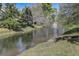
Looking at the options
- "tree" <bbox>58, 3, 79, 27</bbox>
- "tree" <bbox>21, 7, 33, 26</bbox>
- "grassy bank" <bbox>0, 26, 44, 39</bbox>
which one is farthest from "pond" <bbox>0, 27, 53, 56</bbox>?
"tree" <bbox>58, 3, 79, 27</bbox>

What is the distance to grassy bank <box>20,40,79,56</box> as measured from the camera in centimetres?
359

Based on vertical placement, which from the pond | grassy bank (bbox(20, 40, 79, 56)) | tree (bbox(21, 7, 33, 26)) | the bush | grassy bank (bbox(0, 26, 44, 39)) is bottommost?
grassy bank (bbox(20, 40, 79, 56))

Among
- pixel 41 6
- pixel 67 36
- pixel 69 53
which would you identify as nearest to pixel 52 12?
pixel 41 6

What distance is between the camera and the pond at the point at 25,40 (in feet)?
12.1

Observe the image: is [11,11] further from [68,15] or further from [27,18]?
[68,15]

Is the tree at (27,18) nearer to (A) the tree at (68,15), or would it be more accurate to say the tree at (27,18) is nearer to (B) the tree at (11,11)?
(B) the tree at (11,11)

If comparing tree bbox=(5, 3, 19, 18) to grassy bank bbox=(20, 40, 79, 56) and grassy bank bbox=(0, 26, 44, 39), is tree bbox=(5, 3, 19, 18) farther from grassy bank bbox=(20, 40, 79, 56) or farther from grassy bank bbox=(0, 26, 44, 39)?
grassy bank bbox=(20, 40, 79, 56)

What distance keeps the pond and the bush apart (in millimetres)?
151

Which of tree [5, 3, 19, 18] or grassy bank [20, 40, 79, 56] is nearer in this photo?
grassy bank [20, 40, 79, 56]

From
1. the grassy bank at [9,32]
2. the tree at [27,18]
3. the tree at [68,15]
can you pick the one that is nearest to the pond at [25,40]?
the grassy bank at [9,32]

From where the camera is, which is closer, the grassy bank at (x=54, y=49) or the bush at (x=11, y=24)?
the grassy bank at (x=54, y=49)

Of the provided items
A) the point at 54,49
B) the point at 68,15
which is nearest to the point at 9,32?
the point at 54,49

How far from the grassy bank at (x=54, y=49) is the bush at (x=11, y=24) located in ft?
1.45

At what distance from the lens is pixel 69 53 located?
3.59 m
